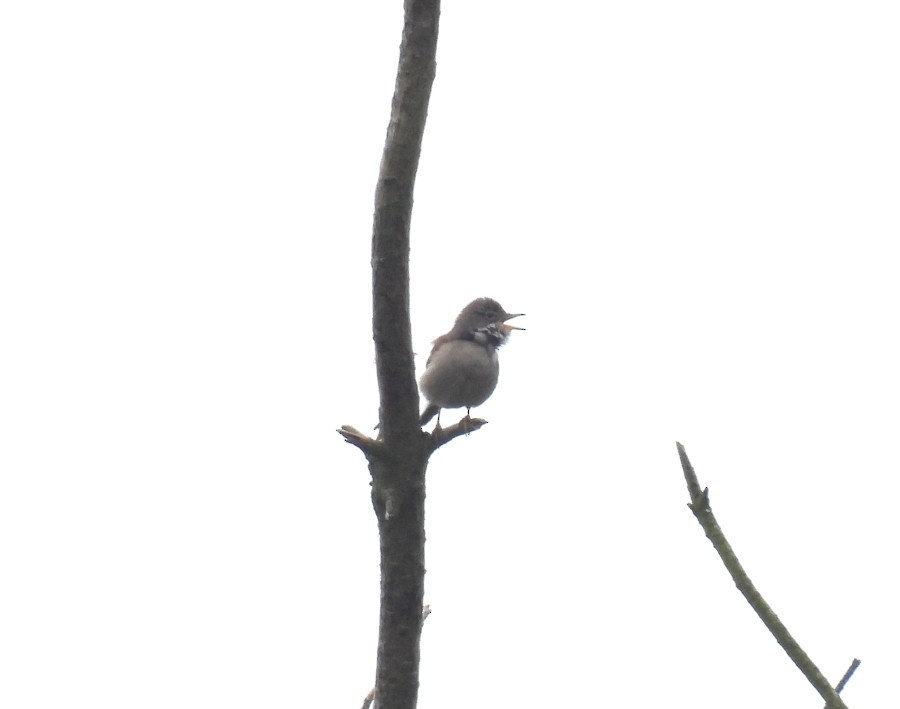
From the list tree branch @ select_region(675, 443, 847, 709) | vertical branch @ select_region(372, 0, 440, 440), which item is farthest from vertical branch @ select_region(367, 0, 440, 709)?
tree branch @ select_region(675, 443, 847, 709)

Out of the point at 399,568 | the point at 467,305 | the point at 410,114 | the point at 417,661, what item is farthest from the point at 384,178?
the point at 467,305

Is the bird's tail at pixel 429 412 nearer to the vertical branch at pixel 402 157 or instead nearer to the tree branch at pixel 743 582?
the vertical branch at pixel 402 157

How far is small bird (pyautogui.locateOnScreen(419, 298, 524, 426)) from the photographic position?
9516 millimetres

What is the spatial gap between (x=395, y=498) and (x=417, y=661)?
0.79 metres

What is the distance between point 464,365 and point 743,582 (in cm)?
610

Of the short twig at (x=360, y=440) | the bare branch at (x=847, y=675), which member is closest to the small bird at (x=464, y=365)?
the short twig at (x=360, y=440)

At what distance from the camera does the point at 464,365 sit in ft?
31.2

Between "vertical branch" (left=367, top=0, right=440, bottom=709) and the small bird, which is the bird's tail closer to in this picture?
the small bird

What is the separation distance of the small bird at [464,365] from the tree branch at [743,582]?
5622mm

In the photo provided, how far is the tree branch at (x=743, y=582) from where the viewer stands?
129 inches

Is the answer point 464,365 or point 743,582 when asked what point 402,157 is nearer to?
point 743,582

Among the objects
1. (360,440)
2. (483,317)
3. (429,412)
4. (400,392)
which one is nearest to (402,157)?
(400,392)

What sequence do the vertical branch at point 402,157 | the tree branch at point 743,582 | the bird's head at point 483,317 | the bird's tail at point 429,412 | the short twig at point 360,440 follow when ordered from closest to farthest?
the tree branch at point 743,582 < the vertical branch at point 402,157 < the short twig at point 360,440 < the bird's tail at point 429,412 < the bird's head at point 483,317

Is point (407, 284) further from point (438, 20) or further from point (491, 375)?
point (491, 375)
